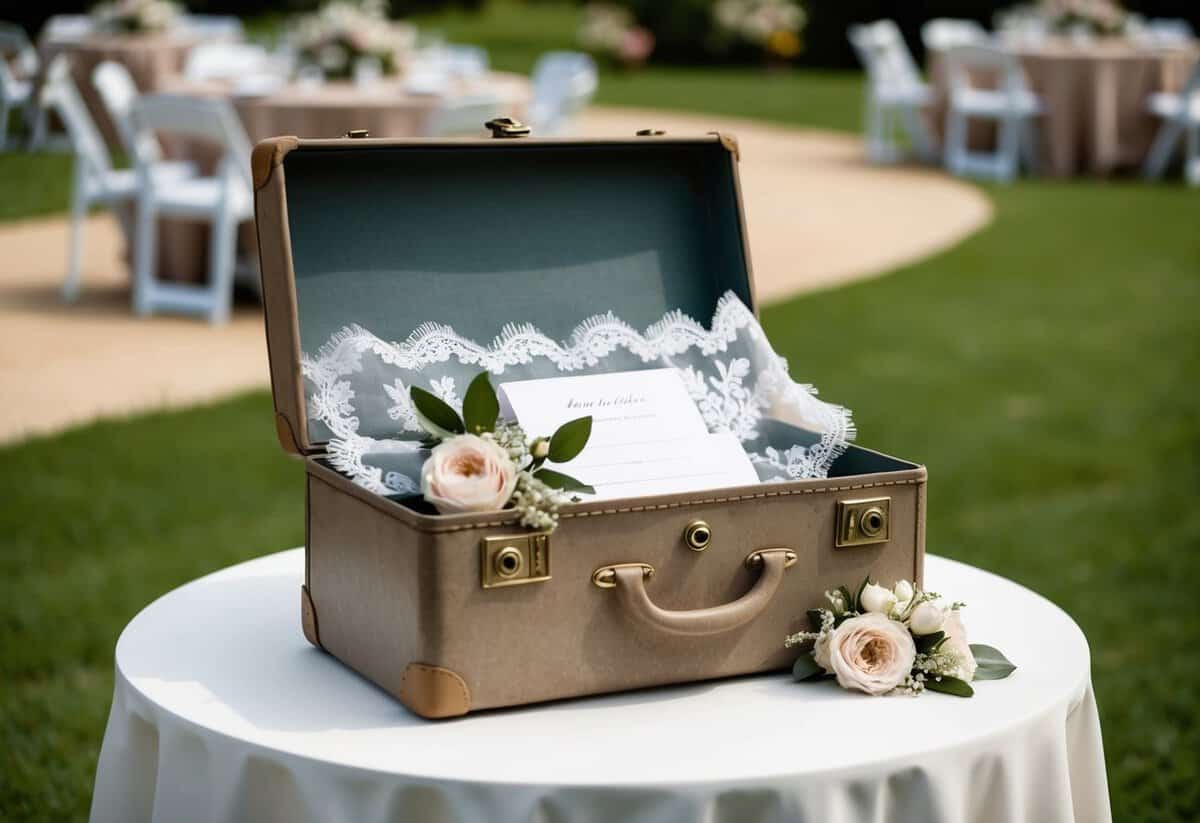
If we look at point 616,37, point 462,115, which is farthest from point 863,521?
point 616,37

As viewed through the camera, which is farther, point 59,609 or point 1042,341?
point 1042,341

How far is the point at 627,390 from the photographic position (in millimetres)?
1866

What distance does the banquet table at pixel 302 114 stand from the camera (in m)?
7.52

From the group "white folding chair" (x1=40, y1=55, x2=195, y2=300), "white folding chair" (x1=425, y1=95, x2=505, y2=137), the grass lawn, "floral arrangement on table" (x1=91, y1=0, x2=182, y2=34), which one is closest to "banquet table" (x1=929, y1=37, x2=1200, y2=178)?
the grass lawn

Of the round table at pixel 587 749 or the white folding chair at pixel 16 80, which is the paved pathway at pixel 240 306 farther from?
the white folding chair at pixel 16 80

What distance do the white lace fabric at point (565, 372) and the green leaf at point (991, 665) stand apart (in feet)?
1.06

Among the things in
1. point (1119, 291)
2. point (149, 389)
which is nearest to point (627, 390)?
point (149, 389)

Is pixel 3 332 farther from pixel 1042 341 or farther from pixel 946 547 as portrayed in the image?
pixel 1042 341

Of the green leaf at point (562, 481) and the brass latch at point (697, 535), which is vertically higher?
the green leaf at point (562, 481)

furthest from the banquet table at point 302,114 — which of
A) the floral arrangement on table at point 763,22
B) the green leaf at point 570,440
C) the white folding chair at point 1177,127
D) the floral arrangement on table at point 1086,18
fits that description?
the floral arrangement on table at point 763,22

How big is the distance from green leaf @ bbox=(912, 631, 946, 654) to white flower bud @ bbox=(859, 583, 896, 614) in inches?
1.9

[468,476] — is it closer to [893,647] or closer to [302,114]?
[893,647]

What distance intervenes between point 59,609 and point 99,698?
2.01 feet

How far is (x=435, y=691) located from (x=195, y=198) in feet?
21.3
